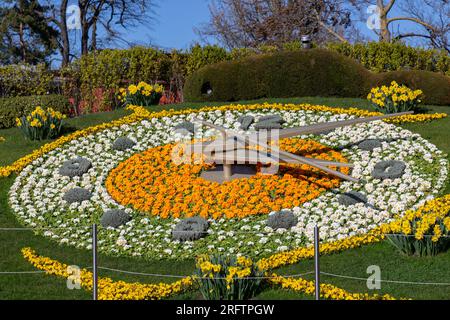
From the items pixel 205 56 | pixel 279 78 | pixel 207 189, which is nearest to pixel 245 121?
pixel 279 78

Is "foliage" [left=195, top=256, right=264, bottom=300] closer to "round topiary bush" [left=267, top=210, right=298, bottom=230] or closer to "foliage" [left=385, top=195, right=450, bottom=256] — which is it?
"foliage" [left=385, top=195, right=450, bottom=256]

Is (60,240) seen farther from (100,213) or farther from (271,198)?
(271,198)

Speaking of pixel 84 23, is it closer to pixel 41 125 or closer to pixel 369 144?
pixel 41 125

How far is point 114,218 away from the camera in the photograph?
10703mm

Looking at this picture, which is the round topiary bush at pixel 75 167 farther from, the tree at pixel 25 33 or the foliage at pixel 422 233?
the tree at pixel 25 33

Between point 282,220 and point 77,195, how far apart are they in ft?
11.4

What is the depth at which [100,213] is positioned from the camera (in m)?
11.2

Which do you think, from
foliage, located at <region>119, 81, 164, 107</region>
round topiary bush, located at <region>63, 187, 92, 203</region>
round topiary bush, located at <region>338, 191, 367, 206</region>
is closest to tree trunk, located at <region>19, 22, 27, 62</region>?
foliage, located at <region>119, 81, 164, 107</region>

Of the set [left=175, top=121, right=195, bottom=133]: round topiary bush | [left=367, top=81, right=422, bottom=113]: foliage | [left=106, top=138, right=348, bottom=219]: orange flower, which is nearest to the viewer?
[left=106, top=138, right=348, bottom=219]: orange flower

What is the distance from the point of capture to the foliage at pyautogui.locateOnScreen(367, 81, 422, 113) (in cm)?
1409

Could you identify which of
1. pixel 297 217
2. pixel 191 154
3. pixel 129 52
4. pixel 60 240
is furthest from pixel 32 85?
pixel 297 217

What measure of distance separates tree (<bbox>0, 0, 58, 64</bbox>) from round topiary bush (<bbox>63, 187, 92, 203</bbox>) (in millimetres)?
20282
